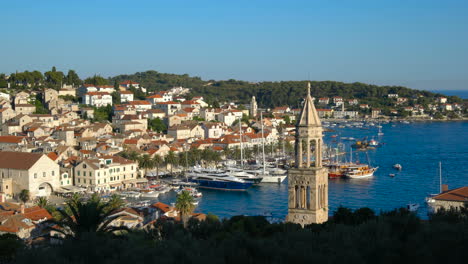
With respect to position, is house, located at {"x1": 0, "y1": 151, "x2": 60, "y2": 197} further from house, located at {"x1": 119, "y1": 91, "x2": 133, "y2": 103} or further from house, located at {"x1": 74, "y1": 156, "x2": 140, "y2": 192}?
house, located at {"x1": 119, "y1": 91, "x2": 133, "y2": 103}

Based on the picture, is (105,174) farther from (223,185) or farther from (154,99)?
(154,99)

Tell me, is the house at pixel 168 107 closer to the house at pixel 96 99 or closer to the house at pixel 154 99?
the house at pixel 154 99

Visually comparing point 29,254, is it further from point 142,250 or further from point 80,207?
point 80,207

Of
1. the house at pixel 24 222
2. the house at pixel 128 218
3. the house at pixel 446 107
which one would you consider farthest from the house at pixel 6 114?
the house at pixel 446 107

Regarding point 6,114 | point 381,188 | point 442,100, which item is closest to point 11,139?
point 6,114

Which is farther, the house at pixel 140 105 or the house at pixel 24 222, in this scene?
the house at pixel 140 105

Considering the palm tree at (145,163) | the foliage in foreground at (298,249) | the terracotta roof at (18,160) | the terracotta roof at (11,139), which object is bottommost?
the palm tree at (145,163)

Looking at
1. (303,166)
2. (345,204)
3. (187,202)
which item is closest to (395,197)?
(345,204)
